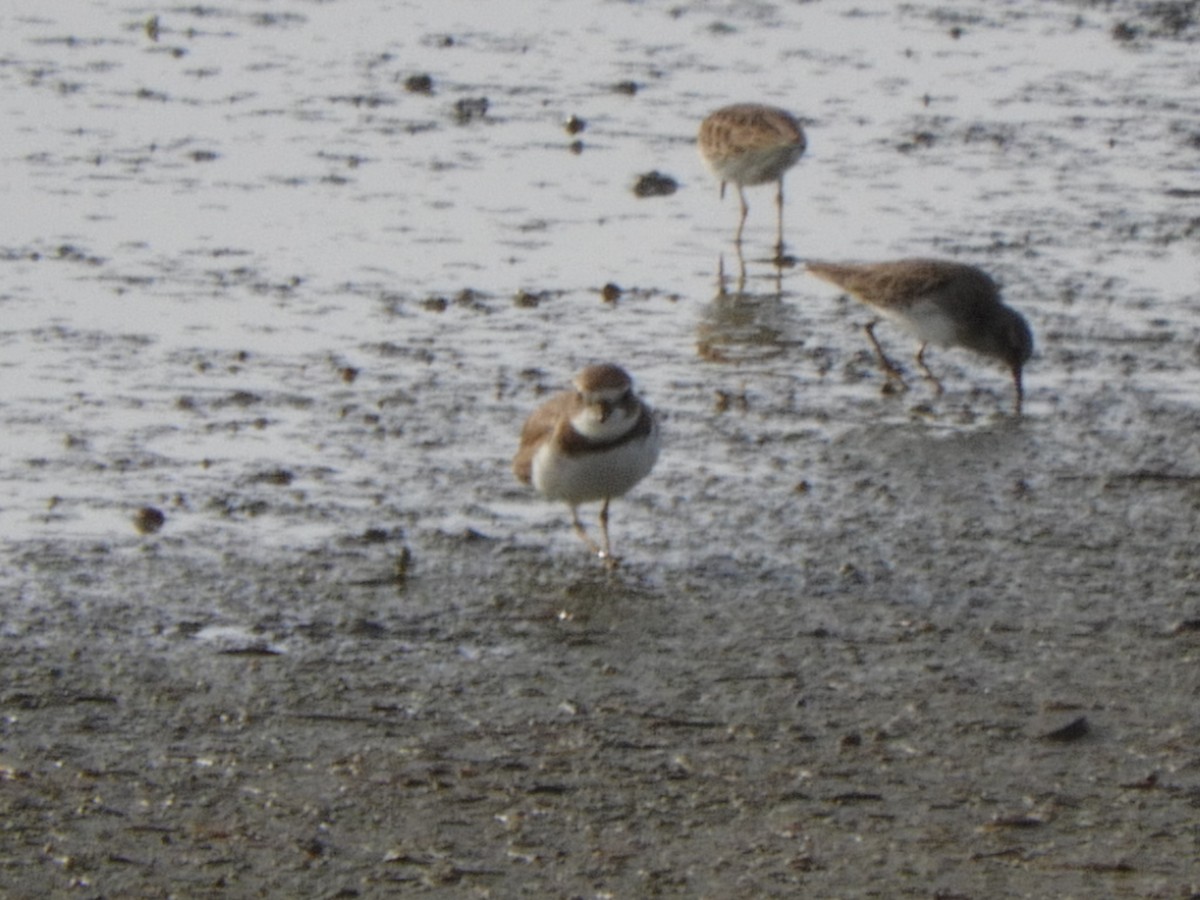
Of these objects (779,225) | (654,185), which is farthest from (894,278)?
(654,185)

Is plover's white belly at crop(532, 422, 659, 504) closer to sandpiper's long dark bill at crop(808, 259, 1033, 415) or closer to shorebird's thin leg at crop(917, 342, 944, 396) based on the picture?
sandpiper's long dark bill at crop(808, 259, 1033, 415)

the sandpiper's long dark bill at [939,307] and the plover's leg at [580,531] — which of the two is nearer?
the plover's leg at [580,531]

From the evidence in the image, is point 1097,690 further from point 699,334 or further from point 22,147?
point 22,147

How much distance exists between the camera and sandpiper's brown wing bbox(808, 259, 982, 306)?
1061cm

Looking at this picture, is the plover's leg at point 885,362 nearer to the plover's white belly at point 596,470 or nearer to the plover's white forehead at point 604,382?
the plover's white belly at point 596,470

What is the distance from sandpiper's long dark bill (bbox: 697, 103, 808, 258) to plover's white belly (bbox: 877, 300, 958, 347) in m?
2.42

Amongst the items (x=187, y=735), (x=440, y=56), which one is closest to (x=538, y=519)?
(x=187, y=735)

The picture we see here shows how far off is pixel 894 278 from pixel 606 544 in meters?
3.20

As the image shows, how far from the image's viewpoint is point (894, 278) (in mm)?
10734

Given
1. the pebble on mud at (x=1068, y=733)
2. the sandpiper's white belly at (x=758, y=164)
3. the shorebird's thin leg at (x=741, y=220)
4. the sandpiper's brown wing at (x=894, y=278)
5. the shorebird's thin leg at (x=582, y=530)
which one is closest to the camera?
the pebble on mud at (x=1068, y=733)

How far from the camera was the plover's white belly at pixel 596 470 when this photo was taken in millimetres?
7875

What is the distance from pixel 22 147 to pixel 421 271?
3.84m

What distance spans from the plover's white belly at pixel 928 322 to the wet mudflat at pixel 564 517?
0.25 metres

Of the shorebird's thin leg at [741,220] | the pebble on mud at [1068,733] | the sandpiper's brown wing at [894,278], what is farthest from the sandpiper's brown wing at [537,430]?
the shorebird's thin leg at [741,220]
